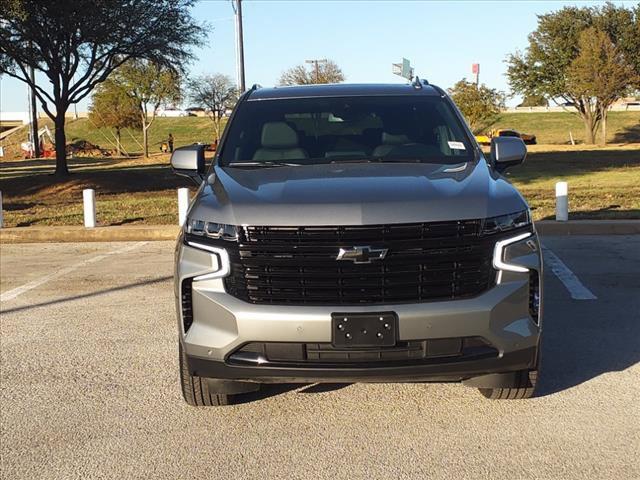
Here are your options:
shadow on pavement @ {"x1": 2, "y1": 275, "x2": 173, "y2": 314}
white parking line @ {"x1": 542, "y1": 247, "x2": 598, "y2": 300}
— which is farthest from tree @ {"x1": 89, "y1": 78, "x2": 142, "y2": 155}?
white parking line @ {"x1": 542, "y1": 247, "x2": 598, "y2": 300}

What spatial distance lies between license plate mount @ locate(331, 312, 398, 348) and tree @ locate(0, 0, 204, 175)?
18.3 meters

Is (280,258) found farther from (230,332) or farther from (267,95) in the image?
(267,95)

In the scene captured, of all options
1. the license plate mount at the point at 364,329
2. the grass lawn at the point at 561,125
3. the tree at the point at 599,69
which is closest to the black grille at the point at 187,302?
the license plate mount at the point at 364,329

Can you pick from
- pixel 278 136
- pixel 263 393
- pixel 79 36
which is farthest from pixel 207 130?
pixel 263 393

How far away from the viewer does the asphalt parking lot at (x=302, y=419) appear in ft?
12.4

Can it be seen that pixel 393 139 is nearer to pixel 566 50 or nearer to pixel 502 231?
pixel 502 231

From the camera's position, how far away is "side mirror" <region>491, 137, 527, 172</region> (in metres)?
5.21

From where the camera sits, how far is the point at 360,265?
12.5 ft

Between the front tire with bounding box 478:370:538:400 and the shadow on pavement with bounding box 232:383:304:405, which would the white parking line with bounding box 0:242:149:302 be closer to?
the shadow on pavement with bounding box 232:383:304:405

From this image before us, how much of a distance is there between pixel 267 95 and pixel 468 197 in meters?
2.36

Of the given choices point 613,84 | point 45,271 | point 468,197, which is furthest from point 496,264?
point 613,84

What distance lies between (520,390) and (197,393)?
1829mm

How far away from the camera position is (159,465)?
3812 mm

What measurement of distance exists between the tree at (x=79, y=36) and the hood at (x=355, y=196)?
17.4 meters
